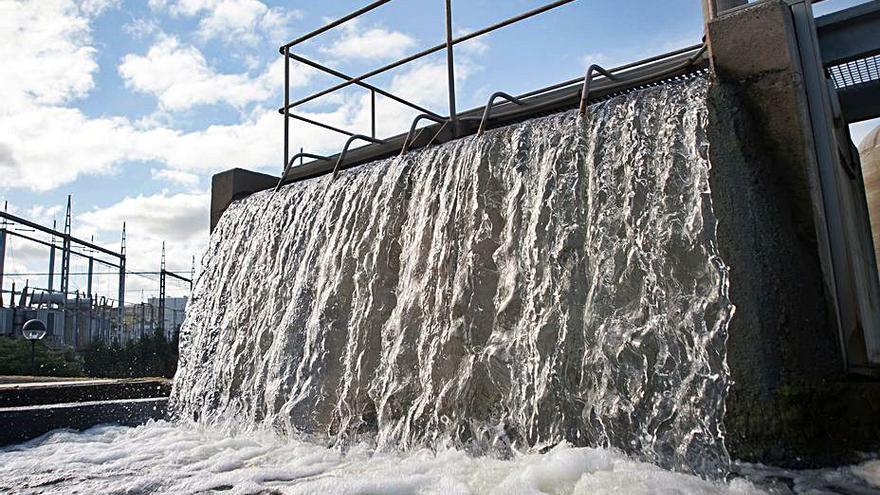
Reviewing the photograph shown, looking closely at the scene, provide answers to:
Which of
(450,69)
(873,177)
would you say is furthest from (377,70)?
(873,177)

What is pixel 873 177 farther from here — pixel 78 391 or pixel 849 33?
pixel 78 391

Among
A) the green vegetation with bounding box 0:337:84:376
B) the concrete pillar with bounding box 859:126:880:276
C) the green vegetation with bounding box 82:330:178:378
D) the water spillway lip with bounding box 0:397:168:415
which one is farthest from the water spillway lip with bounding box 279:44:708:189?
the green vegetation with bounding box 82:330:178:378

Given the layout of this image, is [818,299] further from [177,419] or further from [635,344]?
[177,419]

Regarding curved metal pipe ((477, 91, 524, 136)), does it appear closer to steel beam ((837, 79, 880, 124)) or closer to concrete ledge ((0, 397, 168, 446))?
steel beam ((837, 79, 880, 124))

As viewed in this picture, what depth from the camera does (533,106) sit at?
5652 mm

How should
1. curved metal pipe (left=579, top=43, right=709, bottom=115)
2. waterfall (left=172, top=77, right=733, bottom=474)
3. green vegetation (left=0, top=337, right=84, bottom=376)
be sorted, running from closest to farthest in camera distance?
waterfall (left=172, top=77, right=733, bottom=474) → curved metal pipe (left=579, top=43, right=709, bottom=115) → green vegetation (left=0, top=337, right=84, bottom=376)

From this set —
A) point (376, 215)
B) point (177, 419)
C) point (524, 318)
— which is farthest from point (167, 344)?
point (524, 318)

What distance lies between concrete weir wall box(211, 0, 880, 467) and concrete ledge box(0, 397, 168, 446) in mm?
5370

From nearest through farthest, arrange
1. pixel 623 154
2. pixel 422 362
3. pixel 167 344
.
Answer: pixel 623 154 < pixel 422 362 < pixel 167 344

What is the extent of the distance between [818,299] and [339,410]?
3.12 m

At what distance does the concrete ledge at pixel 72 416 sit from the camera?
5.48 meters

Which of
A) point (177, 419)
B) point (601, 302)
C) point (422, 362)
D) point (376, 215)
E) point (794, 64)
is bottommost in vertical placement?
point (177, 419)

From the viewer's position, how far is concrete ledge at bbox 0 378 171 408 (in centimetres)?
637

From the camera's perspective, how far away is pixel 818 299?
356cm
